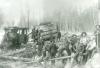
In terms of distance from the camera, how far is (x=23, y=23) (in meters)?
8.79

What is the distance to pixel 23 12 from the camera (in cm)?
883

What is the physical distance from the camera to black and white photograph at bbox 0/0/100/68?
851cm

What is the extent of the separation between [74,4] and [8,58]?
2705 millimetres

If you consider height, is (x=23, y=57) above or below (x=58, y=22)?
below

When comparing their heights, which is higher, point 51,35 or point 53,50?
point 51,35

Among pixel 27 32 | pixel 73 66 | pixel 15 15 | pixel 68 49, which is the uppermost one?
pixel 15 15

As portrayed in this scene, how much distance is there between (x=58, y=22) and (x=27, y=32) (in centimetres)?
104

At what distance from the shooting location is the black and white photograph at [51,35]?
8.51 meters

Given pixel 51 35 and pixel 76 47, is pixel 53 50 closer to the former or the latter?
pixel 51 35

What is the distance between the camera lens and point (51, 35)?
856 cm

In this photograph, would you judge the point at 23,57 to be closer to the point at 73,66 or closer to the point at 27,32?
the point at 27,32

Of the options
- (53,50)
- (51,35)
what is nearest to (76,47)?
(53,50)

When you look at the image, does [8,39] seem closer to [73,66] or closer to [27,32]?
[27,32]

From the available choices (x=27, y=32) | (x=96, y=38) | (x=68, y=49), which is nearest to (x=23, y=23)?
(x=27, y=32)
